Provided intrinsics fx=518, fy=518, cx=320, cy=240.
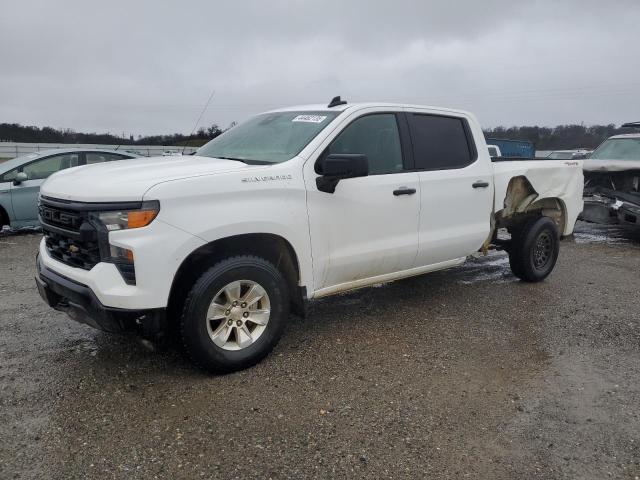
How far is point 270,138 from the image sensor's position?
171 inches

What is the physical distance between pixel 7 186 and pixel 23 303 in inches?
172

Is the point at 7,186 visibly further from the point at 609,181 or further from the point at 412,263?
the point at 609,181

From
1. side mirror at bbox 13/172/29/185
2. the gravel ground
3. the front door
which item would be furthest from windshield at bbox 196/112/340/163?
side mirror at bbox 13/172/29/185

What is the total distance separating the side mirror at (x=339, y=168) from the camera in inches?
143

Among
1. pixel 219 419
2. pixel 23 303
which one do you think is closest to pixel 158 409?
pixel 219 419

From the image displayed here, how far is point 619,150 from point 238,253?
9.45m

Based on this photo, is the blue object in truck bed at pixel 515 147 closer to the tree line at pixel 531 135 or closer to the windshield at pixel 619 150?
the tree line at pixel 531 135

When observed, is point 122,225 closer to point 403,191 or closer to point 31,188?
point 403,191

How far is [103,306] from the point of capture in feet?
10.4

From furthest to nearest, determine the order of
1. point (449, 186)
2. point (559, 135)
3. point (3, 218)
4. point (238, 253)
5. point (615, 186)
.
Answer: point (559, 135), point (615, 186), point (3, 218), point (449, 186), point (238, 253)

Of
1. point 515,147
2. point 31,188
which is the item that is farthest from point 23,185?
point 515,147

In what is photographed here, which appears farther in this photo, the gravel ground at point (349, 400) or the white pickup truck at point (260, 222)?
the white pickup truck at point (260, 222)

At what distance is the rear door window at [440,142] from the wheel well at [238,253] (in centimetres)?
154

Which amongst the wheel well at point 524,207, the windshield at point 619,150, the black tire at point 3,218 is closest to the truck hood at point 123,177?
the wheel well at point 524,207
